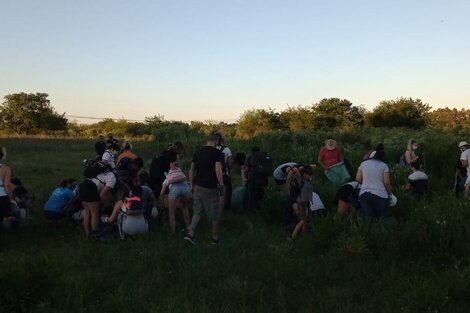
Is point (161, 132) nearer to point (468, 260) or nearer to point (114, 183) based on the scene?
point (114, 183)

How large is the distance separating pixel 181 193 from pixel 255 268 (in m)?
2.60

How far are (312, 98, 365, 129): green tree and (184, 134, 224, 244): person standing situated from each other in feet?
129

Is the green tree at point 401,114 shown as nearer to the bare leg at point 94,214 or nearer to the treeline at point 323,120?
the treeline at point 323,120

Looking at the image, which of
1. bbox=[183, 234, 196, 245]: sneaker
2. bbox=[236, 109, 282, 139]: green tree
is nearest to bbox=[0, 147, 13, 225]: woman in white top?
bbox=[183, 234, 196, 245]: sneaker

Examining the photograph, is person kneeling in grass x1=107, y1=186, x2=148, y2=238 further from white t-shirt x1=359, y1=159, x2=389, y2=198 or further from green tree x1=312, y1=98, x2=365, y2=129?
green tree x1=312, y1=98, x2=365, y2=129

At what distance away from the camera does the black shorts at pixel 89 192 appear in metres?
7.66

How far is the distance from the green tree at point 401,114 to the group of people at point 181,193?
3476 centimetres

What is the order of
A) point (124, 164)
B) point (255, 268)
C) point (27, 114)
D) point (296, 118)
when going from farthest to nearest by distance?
point (27, 114) < point (296, 118) < point (124, 164) < point (255, 268)

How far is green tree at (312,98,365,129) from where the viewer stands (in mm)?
47062

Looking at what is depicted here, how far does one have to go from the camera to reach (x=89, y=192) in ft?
25.2

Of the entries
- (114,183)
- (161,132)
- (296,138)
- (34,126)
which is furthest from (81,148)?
(34,126)

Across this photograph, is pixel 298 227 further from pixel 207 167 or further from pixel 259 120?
pixel 259 120

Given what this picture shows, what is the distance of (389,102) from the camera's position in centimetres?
4375

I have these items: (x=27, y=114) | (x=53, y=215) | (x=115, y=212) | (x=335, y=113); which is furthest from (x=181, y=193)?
(x=27, y=114)
